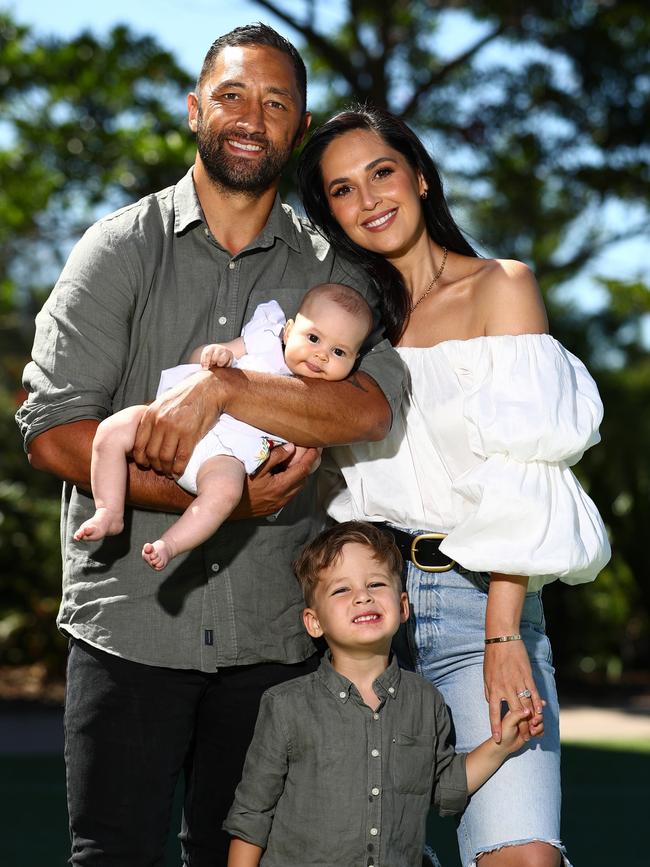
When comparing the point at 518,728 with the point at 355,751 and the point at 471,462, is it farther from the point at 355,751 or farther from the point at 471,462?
the point at 471,462

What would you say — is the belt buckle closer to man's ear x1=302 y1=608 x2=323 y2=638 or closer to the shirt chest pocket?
man's ear x1=302 y1=608 x2=323 y2=638

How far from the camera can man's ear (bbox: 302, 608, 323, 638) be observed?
10.5 ft

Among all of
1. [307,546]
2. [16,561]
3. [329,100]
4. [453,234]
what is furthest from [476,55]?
[307,546]

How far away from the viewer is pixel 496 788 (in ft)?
9.77

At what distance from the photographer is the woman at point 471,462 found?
9.75ft

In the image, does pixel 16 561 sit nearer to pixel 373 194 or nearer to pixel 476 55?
pixel 476 55

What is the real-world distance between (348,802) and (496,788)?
0.37 metres

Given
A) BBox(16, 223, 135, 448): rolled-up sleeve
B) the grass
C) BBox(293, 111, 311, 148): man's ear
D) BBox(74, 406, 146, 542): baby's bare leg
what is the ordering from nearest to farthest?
BBox(74, 406, 146, 542): baby's bare leg
BBox(16, 223, 135, 448): rolled-up sleeve
BBox(293, 111, 311, 148): man's ear
the grass

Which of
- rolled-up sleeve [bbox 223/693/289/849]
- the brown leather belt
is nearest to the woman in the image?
the brown leather belt

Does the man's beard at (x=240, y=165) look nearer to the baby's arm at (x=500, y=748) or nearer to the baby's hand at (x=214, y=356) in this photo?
the baby's hand at (x=214, y=356)

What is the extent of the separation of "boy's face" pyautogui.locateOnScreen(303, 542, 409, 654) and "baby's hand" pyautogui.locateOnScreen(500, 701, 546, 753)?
37 centimetres

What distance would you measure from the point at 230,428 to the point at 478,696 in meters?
0.93

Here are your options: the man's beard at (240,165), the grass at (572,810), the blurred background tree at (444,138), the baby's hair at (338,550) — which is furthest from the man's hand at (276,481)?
the blurred background tree at (444,138)

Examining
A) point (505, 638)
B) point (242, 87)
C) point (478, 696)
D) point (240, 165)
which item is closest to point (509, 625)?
point (505, 638)
